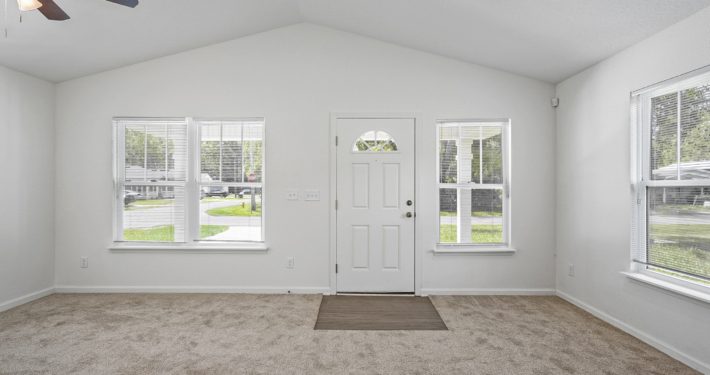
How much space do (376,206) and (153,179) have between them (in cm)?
265

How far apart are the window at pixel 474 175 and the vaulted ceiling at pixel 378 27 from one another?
782mm

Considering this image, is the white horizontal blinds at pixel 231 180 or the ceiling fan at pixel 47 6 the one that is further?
the white horizontal blinds at pixel 231 180

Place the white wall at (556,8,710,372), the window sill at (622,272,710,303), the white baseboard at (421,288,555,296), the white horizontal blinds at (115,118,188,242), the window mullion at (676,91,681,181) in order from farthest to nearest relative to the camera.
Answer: the white horizontal blinds at (115,118,188,242) < the white baseboard at (421,288,555,296) < the window mullion at (676,91,681,181) < the white wall at (556,8,710,372) < the window sill at (622,272,710,303)

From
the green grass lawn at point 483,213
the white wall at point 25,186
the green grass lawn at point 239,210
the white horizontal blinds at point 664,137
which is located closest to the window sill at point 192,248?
the green grass lawn at point 239,210

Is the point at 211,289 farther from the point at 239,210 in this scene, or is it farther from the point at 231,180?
the point at 231,180

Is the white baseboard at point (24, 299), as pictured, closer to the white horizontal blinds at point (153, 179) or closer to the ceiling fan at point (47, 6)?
the white horizontal blinds at point (153, 179)

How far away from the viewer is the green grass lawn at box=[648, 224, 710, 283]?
237 centimetres

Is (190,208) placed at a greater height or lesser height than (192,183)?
lesser

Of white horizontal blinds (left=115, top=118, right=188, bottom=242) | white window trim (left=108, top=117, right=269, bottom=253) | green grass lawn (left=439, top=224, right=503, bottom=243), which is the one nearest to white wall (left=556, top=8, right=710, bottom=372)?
green grass lawn (left=439, top=224, right=503, bottom=243)

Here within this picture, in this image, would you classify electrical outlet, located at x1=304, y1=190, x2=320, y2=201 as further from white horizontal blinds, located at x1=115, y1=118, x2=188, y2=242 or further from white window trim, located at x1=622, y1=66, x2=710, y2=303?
white window trim, located at x1=622, y1=66, x2=710, y2=303

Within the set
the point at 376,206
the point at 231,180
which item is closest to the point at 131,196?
the point at 231,180

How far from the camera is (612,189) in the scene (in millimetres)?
3092

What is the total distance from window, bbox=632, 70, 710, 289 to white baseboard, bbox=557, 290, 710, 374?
496mm

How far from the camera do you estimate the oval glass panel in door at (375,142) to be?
12.8 feet
